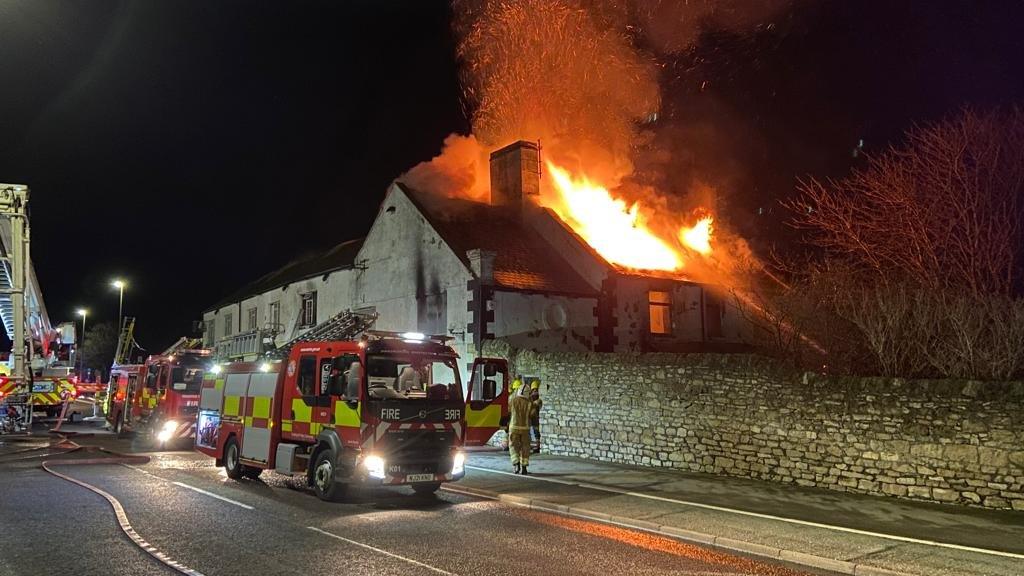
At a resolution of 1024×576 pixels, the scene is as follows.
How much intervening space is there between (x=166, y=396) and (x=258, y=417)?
864cm

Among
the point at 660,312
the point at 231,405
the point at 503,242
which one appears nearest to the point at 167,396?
the point at 231,405

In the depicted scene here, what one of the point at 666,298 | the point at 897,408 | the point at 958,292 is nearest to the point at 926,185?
the point at 958,292

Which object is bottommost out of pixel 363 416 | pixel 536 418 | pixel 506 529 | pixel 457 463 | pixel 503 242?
pixel 506 529

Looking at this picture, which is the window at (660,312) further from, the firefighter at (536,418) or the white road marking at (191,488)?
the white road marking at (191,488)

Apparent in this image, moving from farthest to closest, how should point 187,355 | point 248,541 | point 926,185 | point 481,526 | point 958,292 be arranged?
point 187,355, point 926,185, point 958,292, point 481,526, point 248,541

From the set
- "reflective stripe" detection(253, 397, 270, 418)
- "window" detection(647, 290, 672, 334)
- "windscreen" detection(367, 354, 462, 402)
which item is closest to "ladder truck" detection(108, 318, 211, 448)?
"reflective stripe" detection(253, 397, 270, 418)

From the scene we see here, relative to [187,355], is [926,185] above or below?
above

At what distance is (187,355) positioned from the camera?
20391mm

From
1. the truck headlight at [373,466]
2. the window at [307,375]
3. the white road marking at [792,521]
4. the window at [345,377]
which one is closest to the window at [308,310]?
the window at [307,375]

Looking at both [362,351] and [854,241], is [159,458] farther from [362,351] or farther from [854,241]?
[854,241]

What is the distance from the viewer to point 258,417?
12883 millimetres

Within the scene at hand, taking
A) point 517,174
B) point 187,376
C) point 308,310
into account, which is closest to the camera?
point 187,376

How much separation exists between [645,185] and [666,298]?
21.4 feet

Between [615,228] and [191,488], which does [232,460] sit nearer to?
[191,488]
